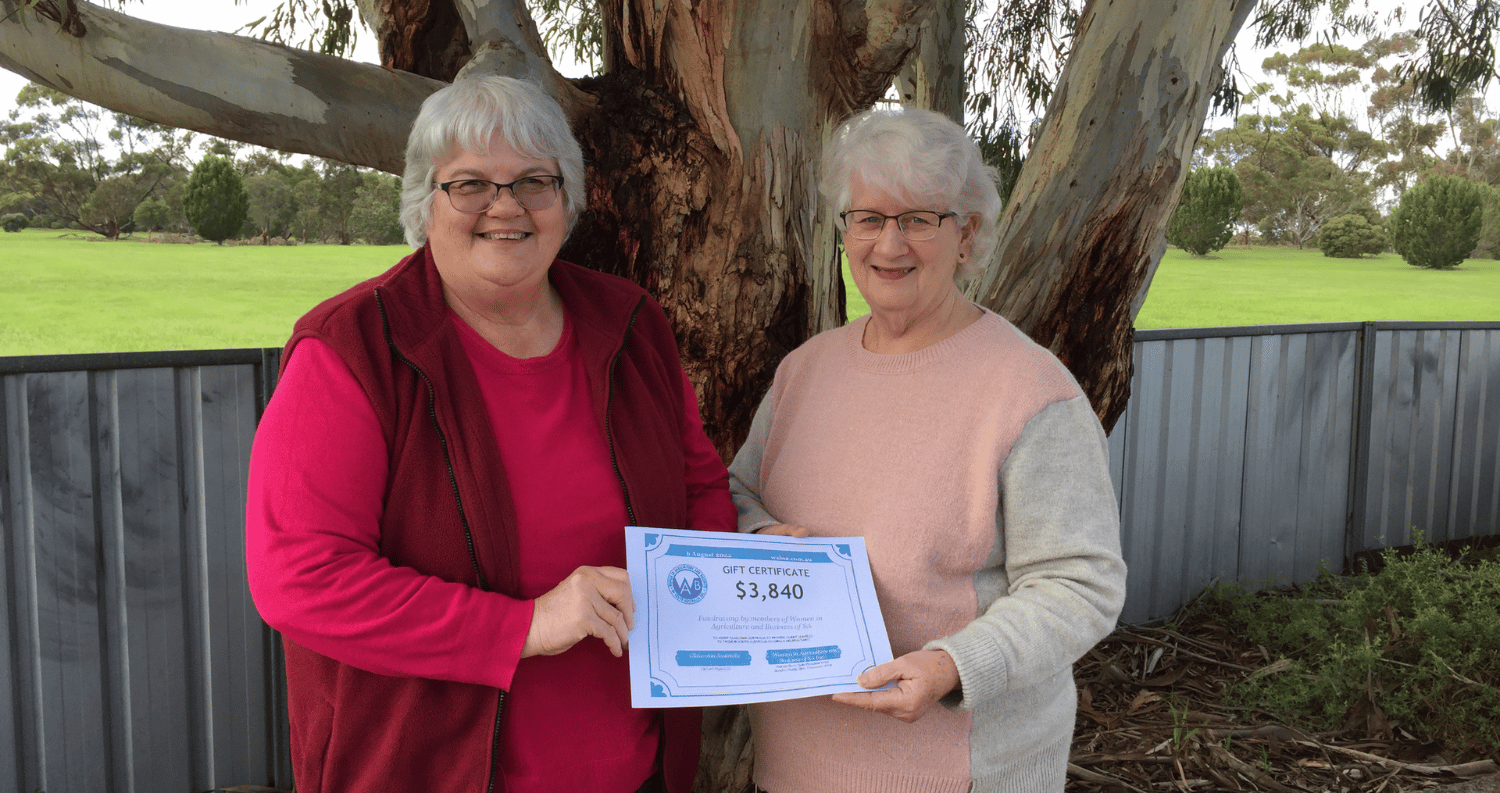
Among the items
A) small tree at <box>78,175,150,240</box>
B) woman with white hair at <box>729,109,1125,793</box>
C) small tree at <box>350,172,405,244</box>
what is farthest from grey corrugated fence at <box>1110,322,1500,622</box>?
small tree at <box>78,175,150,240</box>

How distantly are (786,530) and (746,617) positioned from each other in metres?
0.19

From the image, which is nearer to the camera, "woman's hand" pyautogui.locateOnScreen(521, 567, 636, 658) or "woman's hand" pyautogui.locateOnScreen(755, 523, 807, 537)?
"woman's hand" pyautogui.locateOnScreen(521, 567, 636, 658)

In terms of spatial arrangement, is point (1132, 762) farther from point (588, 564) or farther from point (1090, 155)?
point (588, 564)

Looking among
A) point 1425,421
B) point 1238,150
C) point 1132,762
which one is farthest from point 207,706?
point 1238,150

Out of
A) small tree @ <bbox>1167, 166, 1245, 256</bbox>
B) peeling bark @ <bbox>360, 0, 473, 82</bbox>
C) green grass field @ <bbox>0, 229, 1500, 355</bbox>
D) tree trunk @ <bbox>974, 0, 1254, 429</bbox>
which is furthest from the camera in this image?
small tree @ <bbox>1167, 166, 1245, 256</bbox>

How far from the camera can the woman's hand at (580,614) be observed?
4.09 feet

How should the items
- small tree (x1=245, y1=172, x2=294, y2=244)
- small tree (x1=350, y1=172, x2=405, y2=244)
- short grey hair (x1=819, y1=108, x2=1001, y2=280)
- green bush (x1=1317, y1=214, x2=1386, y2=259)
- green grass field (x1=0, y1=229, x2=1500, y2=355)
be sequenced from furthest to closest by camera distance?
green bush (x1=1317, y1=214, x2=1386, y2=259)
small tree (x1=245, y1=172, x2=294, y2=244)
small tree (x1=350, y1=172, x2=405, y2=244)
green grass field (x1=0, y1=229, x2=1500, y2=355)
short grey hair (x1=819, y1=108, x2=1001, y2=280)

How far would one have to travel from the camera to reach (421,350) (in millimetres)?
1313

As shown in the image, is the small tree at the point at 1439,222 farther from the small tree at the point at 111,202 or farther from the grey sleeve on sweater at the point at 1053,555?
the small tree at the point at 111,202

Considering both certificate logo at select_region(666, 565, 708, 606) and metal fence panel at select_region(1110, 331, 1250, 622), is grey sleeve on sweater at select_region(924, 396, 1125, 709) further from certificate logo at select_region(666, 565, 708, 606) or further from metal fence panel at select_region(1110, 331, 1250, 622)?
metal fence panel at select_region(1110, 331, 1250, 622)

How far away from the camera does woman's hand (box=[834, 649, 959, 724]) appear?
1.33 metres

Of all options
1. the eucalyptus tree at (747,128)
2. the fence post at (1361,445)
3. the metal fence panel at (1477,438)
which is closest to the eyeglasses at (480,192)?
the eucalyptus tree at (747,128)

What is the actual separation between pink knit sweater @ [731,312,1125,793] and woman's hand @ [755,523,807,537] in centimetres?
3

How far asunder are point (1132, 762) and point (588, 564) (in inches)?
101
